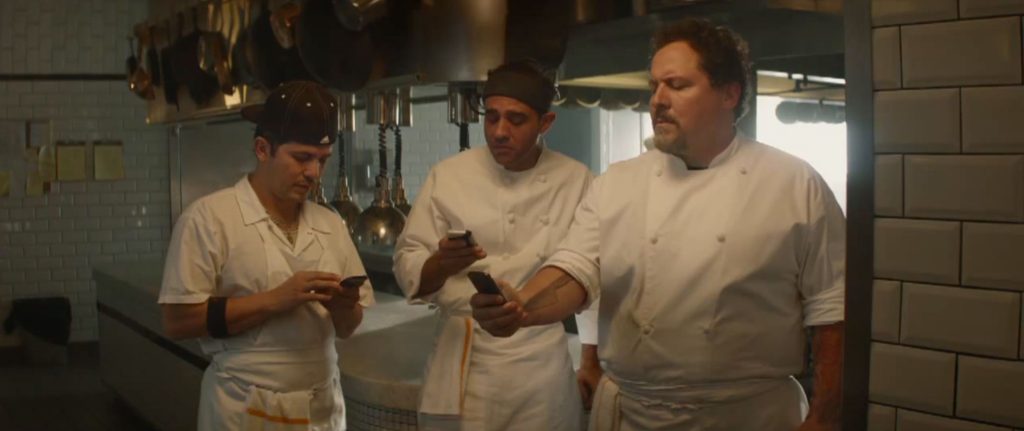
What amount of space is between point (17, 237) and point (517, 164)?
6447 mm

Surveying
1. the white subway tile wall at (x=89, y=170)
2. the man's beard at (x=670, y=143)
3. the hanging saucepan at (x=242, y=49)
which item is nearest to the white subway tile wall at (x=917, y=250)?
the man's beard at (x=670, y=143)

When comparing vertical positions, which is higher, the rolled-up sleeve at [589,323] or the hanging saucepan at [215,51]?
the hanging saucepan at [215,51]

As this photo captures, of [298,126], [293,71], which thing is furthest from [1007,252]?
[293,71]

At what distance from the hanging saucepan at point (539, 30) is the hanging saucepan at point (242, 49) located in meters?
1.64

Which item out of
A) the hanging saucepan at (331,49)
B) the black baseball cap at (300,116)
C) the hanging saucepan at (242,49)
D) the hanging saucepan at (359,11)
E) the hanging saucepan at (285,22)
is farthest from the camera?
the hanging saucepan at (242,49)

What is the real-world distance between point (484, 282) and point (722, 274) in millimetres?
420

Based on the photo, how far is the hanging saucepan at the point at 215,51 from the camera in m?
4.64

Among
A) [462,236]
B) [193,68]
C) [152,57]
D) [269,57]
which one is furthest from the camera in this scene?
[152,57]

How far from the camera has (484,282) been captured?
6.27 ft

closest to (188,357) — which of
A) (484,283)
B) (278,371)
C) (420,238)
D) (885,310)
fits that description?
(278,371)

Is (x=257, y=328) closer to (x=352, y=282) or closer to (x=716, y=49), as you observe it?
(x=352, y=282)

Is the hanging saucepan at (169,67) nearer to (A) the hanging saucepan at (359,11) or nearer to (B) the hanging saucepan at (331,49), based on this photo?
(B) the hanging saucepan at (331,49)

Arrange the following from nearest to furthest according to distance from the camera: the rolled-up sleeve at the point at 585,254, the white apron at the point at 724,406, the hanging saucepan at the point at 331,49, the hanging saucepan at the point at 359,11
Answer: the white apron at the point at 724,406
the rolled-up sleeve at the point at 585,254
the hanging saucepan at the point at 359,11
the hanging saucepan at the point at 331,49

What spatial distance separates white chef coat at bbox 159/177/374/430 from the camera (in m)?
2.60
